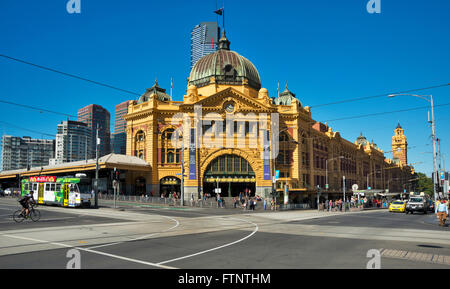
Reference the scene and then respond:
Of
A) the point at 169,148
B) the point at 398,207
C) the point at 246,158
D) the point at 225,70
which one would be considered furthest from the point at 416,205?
the point at 225,70

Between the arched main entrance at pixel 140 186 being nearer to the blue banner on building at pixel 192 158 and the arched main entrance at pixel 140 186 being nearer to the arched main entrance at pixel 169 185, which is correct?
the arched main entrance at pixel 169 185

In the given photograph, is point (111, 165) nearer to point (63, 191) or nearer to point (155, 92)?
point (63, 191)

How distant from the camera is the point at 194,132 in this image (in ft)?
179

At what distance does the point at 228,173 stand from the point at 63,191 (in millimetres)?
25405

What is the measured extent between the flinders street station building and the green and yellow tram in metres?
17.6

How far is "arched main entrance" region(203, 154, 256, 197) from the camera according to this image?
54.9 metres

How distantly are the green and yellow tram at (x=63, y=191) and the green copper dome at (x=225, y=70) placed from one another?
31.7 metres

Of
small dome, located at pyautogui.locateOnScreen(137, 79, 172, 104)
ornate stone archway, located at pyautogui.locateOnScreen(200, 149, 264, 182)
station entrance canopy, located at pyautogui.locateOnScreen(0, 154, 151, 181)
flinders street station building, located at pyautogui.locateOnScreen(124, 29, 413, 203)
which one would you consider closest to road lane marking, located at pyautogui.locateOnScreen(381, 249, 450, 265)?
flinders street station building, located at pyautogui.locateOnScreen(124, 29, 413, 203)

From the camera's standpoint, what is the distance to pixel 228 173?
181ft

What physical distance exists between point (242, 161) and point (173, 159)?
11.1 meters
